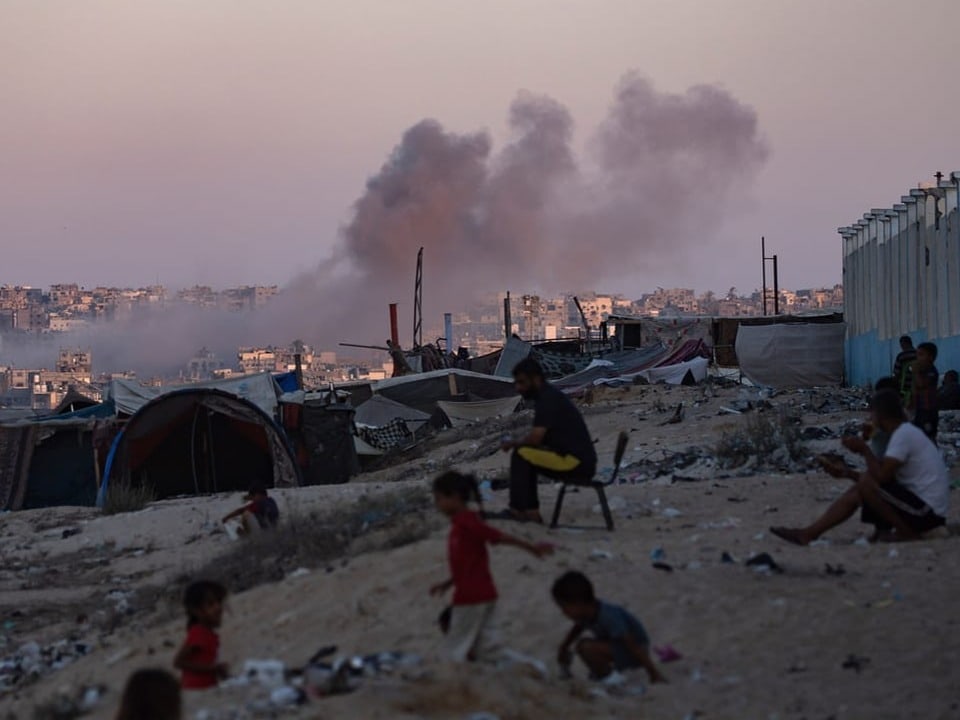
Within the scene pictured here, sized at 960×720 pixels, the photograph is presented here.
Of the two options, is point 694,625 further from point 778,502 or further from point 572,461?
point 778,502

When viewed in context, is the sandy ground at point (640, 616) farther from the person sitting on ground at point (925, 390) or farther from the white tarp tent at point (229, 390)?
the white tarp tent at point (229, 390)

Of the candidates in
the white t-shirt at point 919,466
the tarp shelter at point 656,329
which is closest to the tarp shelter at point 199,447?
the white t-shirt at point 919,466

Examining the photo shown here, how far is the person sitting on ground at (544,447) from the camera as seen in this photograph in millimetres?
9505

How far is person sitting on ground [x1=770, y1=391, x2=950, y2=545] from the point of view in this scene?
9438mm

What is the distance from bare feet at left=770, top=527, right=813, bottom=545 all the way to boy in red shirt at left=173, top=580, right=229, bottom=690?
4.31 metres

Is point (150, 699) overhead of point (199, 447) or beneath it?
overhead

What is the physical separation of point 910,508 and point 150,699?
6.35 meters

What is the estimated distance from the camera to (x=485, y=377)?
105 ft

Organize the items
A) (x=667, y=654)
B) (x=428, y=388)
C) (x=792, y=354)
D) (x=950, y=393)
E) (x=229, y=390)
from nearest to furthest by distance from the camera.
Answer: (x=667, y=654), (x=950, y=393), (x=229, y=390), (x=428, y=388), (x=792, y=354)

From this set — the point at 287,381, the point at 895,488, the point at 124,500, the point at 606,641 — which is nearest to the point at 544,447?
the point at 895,488

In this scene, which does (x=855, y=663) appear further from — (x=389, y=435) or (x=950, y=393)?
(x=389, y=435)

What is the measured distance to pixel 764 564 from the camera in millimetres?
8625

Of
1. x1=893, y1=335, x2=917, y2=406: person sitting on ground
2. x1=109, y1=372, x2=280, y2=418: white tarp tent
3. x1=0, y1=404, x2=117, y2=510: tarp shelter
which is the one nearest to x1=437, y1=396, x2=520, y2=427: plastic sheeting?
x1=109, y1=372, x2=280, y2=418: white tarp tent

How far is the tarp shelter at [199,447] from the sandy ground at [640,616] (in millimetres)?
7682
